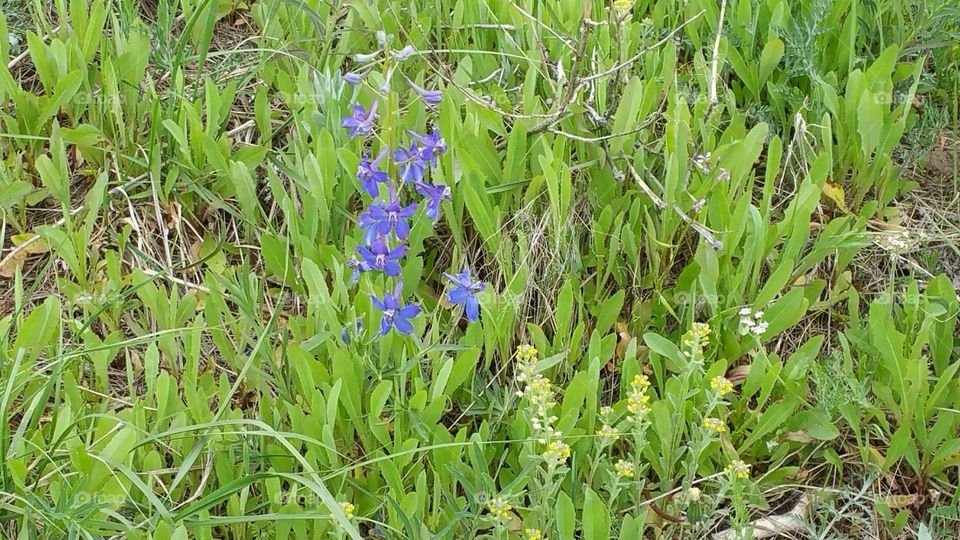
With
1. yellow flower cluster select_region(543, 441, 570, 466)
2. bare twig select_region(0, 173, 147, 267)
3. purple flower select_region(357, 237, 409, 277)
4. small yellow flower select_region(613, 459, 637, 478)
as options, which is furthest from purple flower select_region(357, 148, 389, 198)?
bare twig select_region(0, 173, 147, 267)

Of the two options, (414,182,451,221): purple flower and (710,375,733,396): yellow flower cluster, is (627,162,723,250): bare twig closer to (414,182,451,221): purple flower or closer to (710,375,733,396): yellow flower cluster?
(710,375,733,396): yellow flower cluster

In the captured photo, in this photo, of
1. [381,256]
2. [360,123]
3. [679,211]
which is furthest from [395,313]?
[679,211]

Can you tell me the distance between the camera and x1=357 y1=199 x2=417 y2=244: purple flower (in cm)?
222

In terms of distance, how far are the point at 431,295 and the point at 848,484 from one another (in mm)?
1101

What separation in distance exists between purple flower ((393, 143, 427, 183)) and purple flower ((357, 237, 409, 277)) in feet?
0.49

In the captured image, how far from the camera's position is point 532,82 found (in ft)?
9.33

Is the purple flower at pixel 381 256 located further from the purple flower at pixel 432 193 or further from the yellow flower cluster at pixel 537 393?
the yellow flower cluster at pixel 537 393

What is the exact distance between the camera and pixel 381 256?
2244 mm

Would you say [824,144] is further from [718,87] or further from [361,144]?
[361,144]

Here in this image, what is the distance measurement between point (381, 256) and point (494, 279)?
0.50 meters

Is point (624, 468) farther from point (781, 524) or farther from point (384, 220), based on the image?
point (384, 220)

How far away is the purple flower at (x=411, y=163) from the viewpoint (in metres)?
2.27

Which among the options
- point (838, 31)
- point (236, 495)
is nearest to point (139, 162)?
point (236, 495)

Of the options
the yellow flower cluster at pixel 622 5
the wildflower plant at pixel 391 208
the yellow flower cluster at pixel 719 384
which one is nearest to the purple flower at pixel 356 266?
the wildflower plant at pixel 391 208
